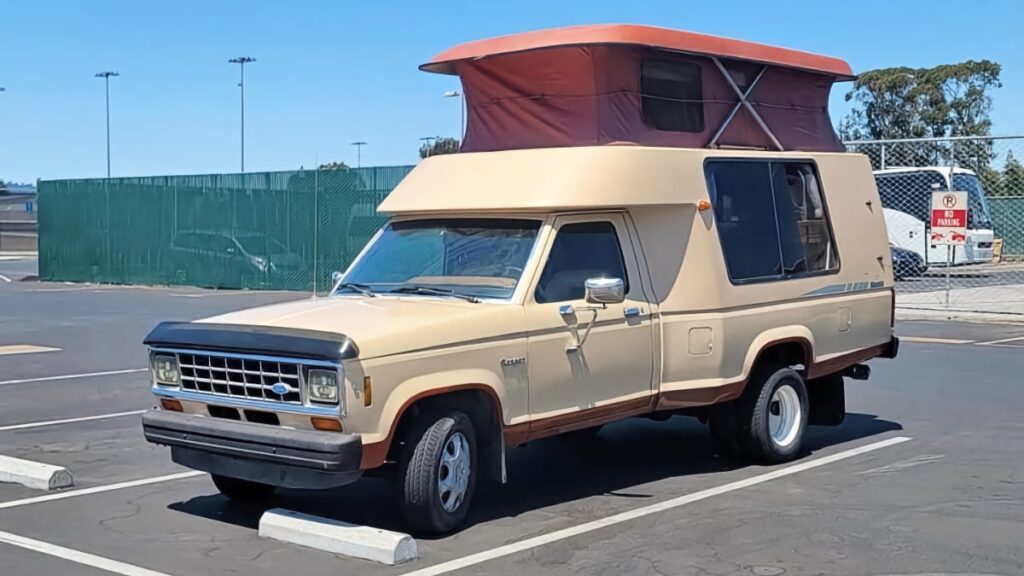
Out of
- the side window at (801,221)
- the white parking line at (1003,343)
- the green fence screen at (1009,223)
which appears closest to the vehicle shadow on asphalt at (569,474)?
the side window at (801,221)

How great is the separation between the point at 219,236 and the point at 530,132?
1001 inches

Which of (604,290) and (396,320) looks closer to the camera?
(396,320)

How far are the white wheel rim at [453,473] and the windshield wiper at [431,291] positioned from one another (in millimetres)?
901

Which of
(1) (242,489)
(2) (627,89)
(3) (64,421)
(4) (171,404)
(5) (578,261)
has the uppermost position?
(2) (627,89)

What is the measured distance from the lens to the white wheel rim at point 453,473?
7.17m

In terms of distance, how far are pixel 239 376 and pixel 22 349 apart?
11.9m

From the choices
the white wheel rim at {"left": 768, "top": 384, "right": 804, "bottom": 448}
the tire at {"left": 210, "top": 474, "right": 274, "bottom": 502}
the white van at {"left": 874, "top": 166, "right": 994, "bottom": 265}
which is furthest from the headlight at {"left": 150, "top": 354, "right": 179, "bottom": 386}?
the white van at {"left": 874, "top": 166, "right": 994, "bottom": 265}

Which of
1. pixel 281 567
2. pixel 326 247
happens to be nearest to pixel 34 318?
pixel 326 247

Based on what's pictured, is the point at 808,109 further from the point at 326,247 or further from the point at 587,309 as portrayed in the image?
the point at 326,247

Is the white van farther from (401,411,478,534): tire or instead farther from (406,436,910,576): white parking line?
(401,411,478,534): tire

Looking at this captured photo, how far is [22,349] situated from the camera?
1767 centimetres

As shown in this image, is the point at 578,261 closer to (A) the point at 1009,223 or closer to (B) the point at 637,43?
(B) the point at 637,43

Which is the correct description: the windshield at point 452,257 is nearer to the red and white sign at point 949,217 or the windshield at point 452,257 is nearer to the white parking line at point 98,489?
the white parking line at point 98,489

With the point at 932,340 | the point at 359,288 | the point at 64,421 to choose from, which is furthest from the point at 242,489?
the point at 932,340
